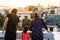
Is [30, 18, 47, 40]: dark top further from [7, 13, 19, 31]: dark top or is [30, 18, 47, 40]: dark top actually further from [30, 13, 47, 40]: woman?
[7, 13, 19, 31]: dark top

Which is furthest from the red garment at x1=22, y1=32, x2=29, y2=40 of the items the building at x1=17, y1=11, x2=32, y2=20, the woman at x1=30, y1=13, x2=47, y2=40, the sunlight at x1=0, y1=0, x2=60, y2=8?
the sunlight at x1=0, y1=0, x2=60, y2=8

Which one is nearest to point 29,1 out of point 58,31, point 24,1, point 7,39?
point 24,1

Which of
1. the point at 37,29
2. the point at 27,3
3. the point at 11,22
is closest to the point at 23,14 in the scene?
the point at 27,3

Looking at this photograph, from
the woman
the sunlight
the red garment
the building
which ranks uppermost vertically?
the sunlight

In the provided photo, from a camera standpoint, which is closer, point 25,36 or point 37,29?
point 37,29

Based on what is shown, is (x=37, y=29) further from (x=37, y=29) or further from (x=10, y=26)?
(x=10, y=26)

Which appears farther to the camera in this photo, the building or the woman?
the building

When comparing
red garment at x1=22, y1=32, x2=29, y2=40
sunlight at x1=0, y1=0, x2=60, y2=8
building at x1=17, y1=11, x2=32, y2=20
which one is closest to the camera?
red garment at x1=22, y1=32, x2=29, y2=40

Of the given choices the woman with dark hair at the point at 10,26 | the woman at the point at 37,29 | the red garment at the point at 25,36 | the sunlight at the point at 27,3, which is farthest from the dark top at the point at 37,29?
the sunlight at the point at 27,3

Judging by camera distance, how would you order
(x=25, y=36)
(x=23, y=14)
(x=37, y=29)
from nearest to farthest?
(x=37, y=29)
(x=25, y=36)
(x=23, y=14)

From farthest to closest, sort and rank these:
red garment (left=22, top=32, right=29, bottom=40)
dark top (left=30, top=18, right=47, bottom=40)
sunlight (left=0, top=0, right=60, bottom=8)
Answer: sunlight (left=0, top=0, right=60, bottom=8), red garment (left=22, top=32, right=29, bottom=40), dark top (left=30, top=18, right=47, bottom=40)

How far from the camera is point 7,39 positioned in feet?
11.0

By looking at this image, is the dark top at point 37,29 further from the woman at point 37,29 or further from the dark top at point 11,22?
the dark top at point 11,22

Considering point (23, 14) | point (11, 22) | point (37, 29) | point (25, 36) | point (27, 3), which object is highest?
point (27, 3)
